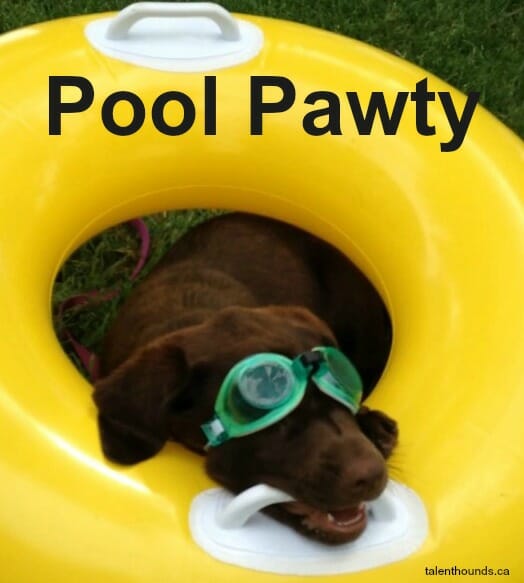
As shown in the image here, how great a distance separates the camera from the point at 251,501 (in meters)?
1.14

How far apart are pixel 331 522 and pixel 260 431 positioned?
13cm

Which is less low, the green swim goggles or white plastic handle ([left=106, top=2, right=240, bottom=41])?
white plastic handle ([left=106, top=2, right=240, bottom=41])

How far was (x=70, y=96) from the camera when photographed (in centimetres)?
156

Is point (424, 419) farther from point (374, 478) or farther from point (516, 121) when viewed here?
point (516, 121)

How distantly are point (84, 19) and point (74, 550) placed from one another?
0.94 metres

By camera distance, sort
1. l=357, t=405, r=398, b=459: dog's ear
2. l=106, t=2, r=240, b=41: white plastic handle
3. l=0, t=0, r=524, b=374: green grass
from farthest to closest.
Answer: l=0, t=0, r=524, b=374: green grass, l=106, t=2, r=240, b=41: white plastic handle, l=357, t=405, r=398, b=459: dog's ear

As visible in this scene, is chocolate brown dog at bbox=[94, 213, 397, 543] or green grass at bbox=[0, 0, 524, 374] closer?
chocolate brown dog at bbox=[94, 213, 397, 543]

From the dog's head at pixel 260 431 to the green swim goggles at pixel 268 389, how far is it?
0.01 meters

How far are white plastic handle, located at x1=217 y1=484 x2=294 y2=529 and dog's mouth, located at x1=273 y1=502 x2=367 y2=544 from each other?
0.09 ft

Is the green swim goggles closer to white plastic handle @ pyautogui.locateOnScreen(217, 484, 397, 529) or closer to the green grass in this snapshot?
white plastic handle @ pyautogui.locateOnScreen(217, 484, 397, 529)

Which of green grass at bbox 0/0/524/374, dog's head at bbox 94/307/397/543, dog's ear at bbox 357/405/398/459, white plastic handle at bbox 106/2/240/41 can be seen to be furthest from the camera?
green grass at bbox 0/0/524/374

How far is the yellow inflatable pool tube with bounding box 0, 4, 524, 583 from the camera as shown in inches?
46.6

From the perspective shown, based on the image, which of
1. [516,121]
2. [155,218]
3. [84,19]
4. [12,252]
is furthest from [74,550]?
→ [516,121]

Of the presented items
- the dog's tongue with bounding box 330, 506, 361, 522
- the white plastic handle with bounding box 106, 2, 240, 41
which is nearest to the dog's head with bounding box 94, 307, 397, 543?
the dog's tongue with bounding box 330, 506, 361, 522
